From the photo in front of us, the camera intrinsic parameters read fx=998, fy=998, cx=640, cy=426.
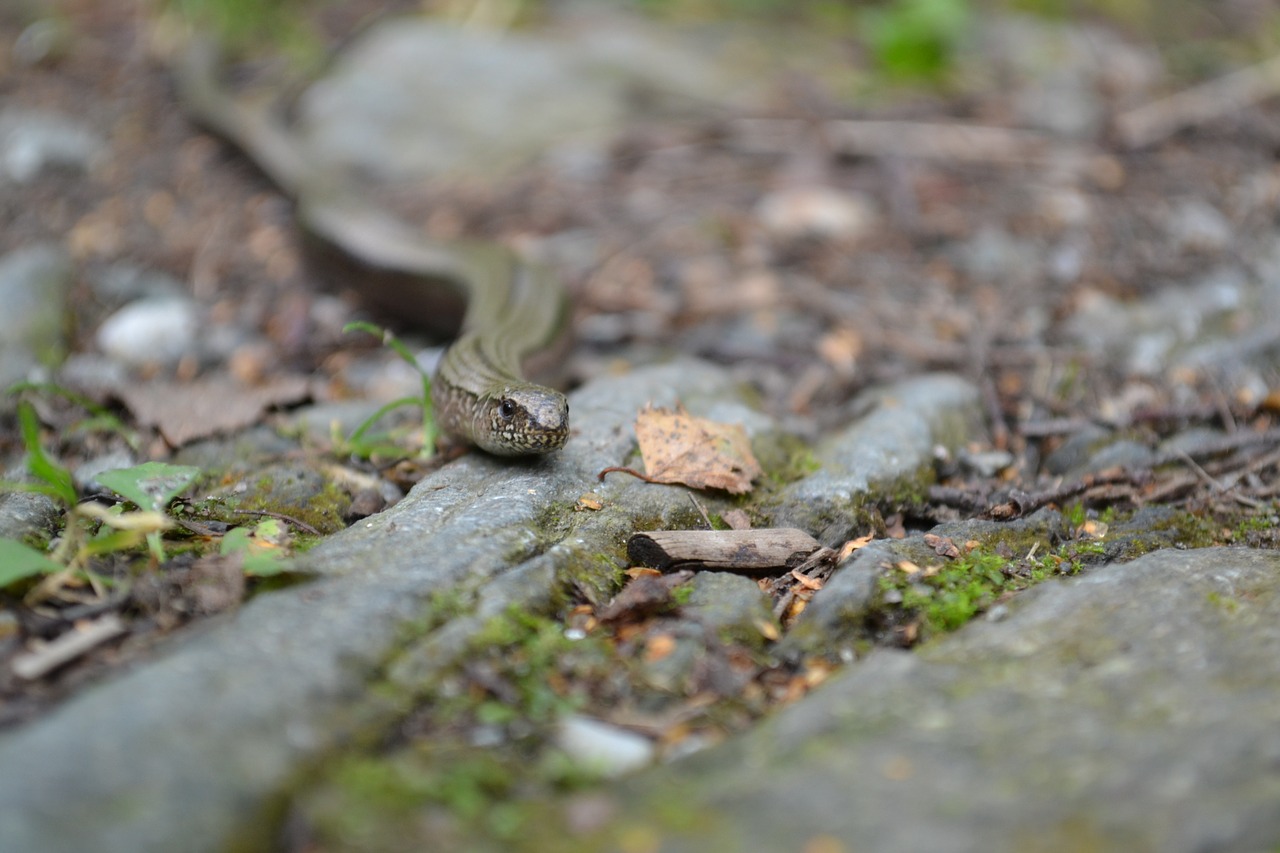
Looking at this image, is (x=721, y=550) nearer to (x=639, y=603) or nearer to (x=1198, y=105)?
(x=639, y=603)

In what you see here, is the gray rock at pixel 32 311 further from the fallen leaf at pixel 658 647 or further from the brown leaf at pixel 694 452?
the fallen leaf at pixel 658 647

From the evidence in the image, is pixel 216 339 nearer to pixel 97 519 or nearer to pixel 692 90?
pixel 97 519

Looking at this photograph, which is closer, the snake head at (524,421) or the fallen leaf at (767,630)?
the fallen leaf at (767,630)

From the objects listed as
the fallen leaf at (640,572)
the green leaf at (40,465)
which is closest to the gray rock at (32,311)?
the green leaf at (40,465)

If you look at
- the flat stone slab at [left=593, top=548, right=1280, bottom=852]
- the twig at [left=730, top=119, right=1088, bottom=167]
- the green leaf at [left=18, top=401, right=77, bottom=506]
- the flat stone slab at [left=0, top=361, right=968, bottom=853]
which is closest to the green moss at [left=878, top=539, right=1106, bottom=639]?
the flat stone slab at [left=593, top=548, right=1280, bottom=852]

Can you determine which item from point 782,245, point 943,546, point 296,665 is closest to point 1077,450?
point 943,546

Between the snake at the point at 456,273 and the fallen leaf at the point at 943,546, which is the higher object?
the snake at the point at 456,273
